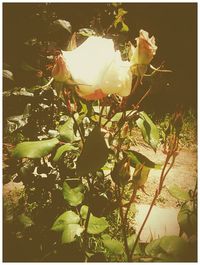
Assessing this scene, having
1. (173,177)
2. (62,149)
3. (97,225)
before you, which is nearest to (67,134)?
(62,149)

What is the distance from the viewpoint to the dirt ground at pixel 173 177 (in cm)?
243

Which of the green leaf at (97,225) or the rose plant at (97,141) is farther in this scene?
the green leaf at (97,225)

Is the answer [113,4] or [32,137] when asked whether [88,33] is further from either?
[32,137]

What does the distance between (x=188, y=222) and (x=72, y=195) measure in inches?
13.7

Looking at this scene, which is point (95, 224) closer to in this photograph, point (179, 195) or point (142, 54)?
point (179, 195)

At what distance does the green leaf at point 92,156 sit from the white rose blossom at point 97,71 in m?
0.09

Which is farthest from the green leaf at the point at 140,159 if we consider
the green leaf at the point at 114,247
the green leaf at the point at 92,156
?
the green leaf at the point at 114,247

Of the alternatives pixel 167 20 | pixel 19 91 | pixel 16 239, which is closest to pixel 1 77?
pixel 19 91

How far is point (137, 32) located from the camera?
406 cm

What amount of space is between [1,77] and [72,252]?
0.55m

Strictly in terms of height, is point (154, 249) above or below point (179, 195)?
below

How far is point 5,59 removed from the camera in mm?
1149

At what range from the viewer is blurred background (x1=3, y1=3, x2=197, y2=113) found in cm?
117

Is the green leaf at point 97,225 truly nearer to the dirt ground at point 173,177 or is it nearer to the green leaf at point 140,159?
the green leaf at point 140,159
